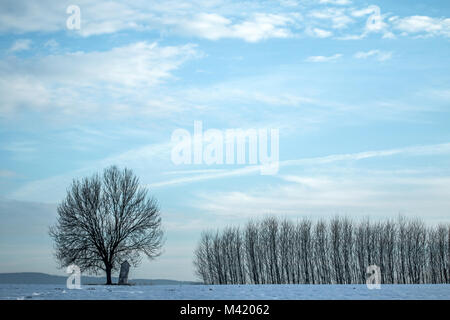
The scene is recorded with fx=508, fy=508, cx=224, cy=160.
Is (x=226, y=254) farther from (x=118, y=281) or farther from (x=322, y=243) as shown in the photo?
(x=118, y=281)

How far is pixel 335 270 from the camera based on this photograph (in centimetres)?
8762

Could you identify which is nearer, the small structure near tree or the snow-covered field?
the snow-covered field

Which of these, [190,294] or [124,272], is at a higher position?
[124,272]

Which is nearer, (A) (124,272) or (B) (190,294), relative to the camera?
(B) (190,294)

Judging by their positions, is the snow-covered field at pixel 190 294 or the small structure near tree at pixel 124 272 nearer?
the snow-covered field at pixel 190 294

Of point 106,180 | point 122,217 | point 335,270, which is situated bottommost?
point 335,270
